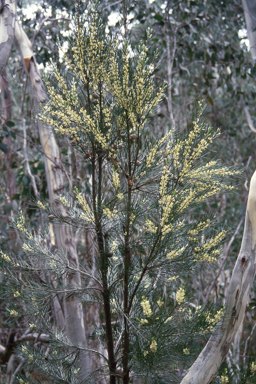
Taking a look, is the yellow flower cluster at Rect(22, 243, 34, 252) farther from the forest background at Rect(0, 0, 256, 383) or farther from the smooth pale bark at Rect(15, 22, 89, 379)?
the forest background at Rect(0, 0, 256, 383)

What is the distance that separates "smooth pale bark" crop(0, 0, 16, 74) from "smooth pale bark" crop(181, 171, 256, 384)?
52.4 inches

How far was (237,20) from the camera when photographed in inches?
171

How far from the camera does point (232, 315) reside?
1.38 meters

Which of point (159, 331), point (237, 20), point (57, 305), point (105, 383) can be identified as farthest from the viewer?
point (237, 20)

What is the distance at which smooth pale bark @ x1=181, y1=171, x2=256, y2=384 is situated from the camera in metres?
1.32

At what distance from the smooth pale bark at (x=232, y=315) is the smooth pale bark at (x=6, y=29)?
4.37 ft

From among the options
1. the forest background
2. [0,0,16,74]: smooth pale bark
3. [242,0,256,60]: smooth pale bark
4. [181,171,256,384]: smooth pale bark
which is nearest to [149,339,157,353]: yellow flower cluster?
[181,171,256,384]: smooth pale bark

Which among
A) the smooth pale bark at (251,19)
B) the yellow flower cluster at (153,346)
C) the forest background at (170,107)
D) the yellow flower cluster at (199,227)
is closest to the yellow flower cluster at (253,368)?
the yellow flower cluster at (153,346)

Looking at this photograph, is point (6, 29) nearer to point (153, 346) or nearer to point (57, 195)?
point (57, 195)

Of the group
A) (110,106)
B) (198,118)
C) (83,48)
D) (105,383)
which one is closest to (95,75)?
(83,48)

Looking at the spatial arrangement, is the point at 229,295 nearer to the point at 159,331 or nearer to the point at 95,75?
the point at 159,331

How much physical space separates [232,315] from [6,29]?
1.71 meters

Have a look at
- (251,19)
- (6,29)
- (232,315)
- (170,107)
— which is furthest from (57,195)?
(251,19)

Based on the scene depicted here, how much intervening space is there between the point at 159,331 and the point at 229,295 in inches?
13.1
